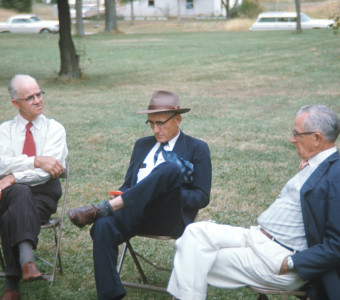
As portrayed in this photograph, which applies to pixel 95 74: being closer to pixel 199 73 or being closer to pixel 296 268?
pixel 199 73

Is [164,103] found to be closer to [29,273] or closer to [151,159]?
[151,159]

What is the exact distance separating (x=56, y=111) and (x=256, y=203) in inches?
299

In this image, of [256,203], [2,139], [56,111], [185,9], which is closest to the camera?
[2,139]

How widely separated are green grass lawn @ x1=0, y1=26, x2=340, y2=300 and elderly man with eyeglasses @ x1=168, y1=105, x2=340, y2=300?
1059mm

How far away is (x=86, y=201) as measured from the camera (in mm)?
6809

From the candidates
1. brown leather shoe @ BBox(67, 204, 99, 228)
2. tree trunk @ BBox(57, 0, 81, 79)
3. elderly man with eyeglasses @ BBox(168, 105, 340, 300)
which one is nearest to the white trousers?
elderly man with eyeglasses @ BBox(168, 105, 340, 300)

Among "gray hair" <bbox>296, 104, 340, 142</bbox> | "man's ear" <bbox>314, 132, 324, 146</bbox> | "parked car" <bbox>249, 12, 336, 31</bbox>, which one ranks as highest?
"parked car" <bbox>249, 12, 336, 31</bbox>

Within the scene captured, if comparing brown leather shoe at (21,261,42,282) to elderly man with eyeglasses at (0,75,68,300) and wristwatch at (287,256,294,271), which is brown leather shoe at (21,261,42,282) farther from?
wristwatch at (287,256,294,271)

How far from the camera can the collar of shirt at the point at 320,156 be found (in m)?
3.44

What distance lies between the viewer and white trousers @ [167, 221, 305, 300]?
3365mm

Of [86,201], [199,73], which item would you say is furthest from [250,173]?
[199,73]

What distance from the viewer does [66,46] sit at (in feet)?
58.3

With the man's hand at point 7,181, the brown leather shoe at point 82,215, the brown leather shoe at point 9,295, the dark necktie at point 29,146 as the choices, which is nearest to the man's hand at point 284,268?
the brown leather shoe at point 82,215

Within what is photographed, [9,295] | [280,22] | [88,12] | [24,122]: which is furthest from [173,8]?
[9,295]
